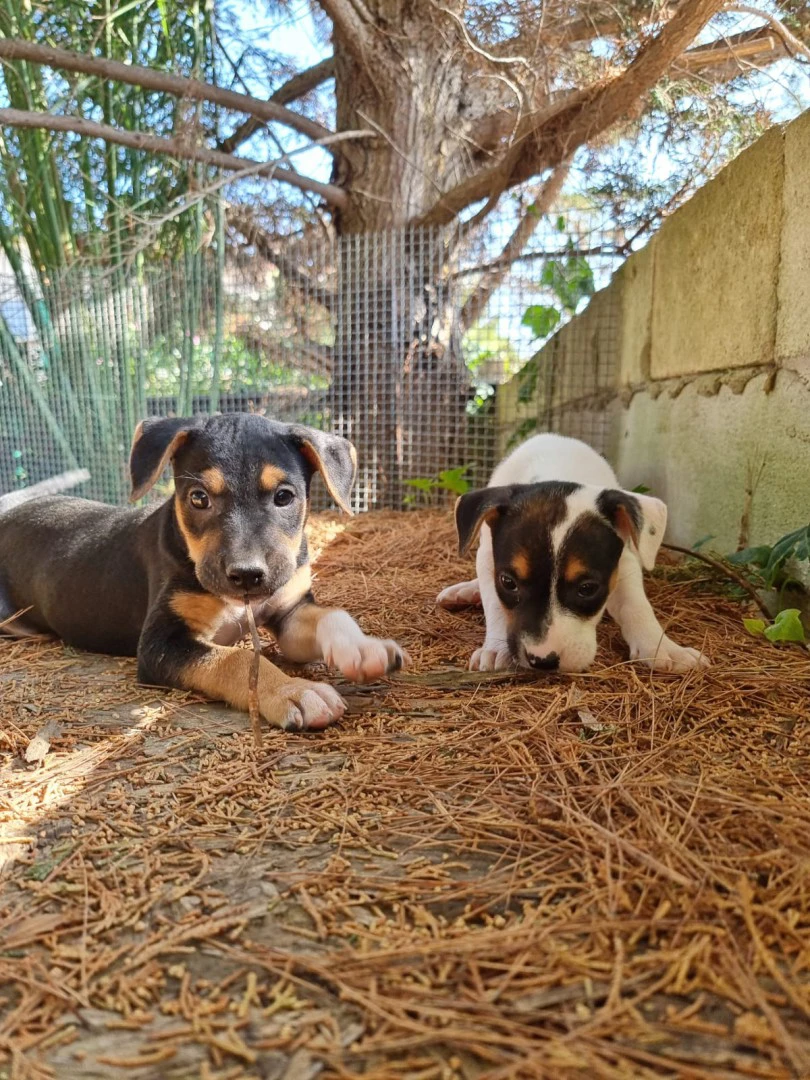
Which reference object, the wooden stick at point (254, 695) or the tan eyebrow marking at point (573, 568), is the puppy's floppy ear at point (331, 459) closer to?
the wooden stick at point (254, 695)

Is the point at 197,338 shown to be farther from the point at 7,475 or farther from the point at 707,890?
the point at 707,890

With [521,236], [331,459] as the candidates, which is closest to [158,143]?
[521,236]

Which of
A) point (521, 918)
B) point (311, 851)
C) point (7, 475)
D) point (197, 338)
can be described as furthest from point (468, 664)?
point (7, 475)

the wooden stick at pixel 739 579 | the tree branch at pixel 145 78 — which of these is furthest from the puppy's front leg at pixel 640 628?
the tree branch at pixel 145 78

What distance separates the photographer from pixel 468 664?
3221 mm

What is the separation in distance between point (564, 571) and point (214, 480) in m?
1.44

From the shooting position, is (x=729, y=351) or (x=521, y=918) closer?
(x=521, y=918)

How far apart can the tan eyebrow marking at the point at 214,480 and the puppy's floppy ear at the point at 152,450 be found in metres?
0.20

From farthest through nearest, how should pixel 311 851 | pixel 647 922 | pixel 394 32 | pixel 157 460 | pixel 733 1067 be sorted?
pixel 394 32 → pixel 157 460 → pixel 311 851 → pixel 647 922 → pixel 733 1067

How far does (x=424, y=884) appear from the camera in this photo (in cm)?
170

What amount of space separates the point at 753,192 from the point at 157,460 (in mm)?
3047

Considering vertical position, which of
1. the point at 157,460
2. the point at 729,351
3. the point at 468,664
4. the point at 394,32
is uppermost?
the point at 394,32

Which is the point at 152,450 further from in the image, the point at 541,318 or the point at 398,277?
the point at 398,277

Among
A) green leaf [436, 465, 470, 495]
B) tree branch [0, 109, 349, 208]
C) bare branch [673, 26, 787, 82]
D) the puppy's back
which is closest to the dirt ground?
the puppy's back
